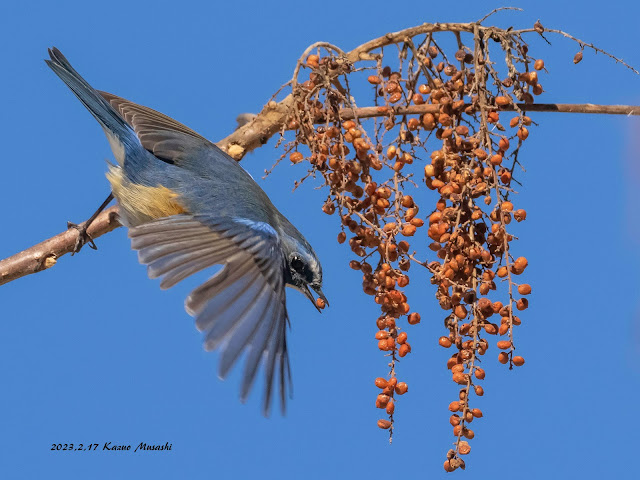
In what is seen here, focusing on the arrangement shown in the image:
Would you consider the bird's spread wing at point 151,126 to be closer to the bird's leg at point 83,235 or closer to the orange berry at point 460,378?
the bird's leg at point 83,235

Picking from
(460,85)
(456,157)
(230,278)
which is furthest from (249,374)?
(460,85)

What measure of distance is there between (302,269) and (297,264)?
0.11ft

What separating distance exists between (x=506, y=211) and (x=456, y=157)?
26cm

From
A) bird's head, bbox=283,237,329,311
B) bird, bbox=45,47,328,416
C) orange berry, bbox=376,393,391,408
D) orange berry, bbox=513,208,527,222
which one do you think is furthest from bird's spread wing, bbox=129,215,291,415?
orange berry, bbox=513,208,527,222

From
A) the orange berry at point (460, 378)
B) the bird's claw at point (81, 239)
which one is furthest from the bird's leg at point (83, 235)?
the orange berry at point (460, 378)

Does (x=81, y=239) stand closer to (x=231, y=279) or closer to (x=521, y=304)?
(x=231, y=279)

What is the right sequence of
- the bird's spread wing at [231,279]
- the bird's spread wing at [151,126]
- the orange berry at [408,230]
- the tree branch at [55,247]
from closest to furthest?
the orange berry at [408,230], the bird's spread wing at [231,279], the tree branch at [55,247], the bird's spread wing at [151,126]

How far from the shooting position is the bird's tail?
3736 millimetres

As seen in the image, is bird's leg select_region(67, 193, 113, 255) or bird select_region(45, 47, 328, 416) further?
bird's leg select_region(67, 193, 113, 255)

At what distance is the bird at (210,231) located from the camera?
279 cm

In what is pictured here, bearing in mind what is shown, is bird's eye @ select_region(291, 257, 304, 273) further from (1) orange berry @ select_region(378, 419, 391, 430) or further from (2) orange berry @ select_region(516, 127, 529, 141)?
(2) orange berry @ select_region(516, 127, 529, 141)

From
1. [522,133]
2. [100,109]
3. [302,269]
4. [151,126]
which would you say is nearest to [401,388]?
[522,133]

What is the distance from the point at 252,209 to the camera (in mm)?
3572

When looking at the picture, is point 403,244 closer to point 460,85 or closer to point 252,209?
point 460,85
